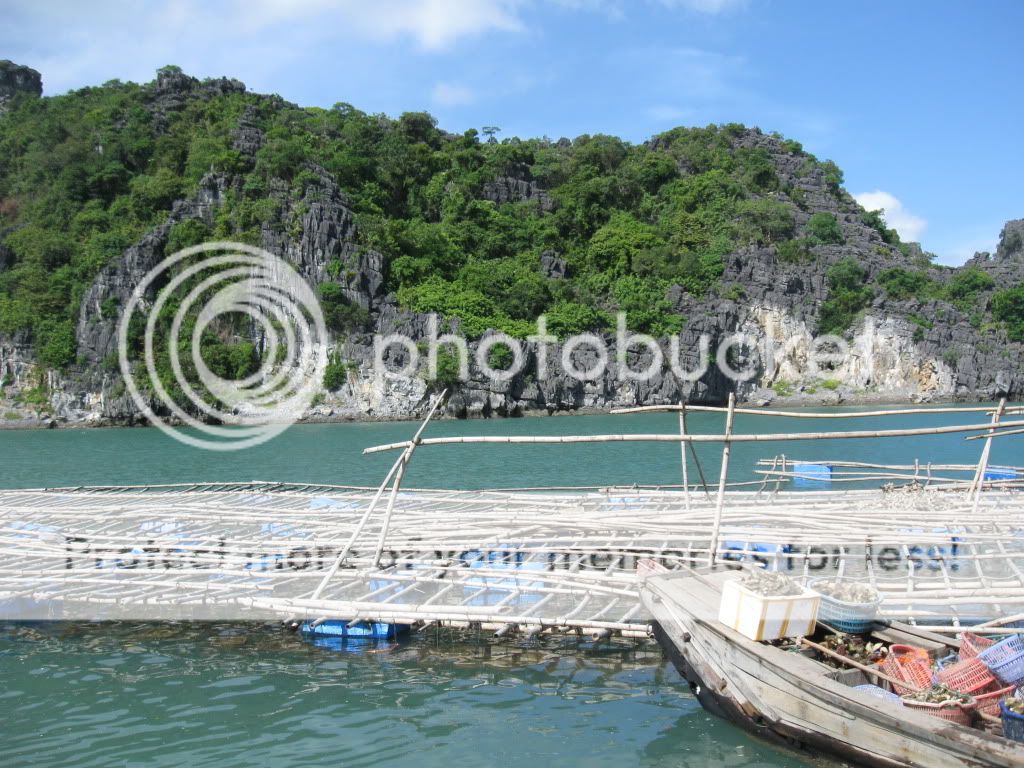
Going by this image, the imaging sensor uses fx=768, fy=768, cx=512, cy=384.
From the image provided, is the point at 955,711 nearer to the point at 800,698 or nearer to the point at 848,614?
the point at 800,698

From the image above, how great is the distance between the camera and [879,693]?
263 inches

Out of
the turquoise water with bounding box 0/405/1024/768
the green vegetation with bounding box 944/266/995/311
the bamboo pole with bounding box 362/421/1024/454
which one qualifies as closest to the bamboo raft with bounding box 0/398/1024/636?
the bamboo pole with bounding box 362/421/1024/454

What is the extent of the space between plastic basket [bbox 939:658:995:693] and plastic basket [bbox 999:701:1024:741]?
0.46 meters

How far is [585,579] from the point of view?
33.6 ft

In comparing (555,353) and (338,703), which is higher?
(555,353)

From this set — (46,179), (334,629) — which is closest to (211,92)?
(46,179)

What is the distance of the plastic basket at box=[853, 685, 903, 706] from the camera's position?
21.5 ft

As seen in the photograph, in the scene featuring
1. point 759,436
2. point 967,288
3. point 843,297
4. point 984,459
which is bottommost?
point 984,459

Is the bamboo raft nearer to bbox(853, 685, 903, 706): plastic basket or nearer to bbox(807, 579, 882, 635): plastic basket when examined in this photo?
bbox(807, 579, 882, 635): plastic basket

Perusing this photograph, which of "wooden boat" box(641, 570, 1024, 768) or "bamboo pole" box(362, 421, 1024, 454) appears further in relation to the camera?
"bamboo pole" box(362, 421, 1024, 454)

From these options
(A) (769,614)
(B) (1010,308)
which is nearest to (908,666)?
(A) (769,614)

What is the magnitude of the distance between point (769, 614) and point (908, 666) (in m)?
1.28

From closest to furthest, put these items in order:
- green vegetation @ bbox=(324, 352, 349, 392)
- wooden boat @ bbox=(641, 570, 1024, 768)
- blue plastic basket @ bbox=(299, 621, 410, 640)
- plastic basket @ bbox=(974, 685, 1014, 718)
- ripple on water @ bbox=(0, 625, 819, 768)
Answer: wooden boat @ bbox=(641, 570, 1024, 768)
plastic basket @ bbox=(974, 685, 1014, 718)
ripple on water @ bbox=(0, 625, 819, 768)
blue plastic basket @ bbox=(299, 621, 410, 640)
green vegetation @ bbox=(324, 352, 349, 392)

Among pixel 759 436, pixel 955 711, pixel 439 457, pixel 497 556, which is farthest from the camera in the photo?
pixel 439 457
